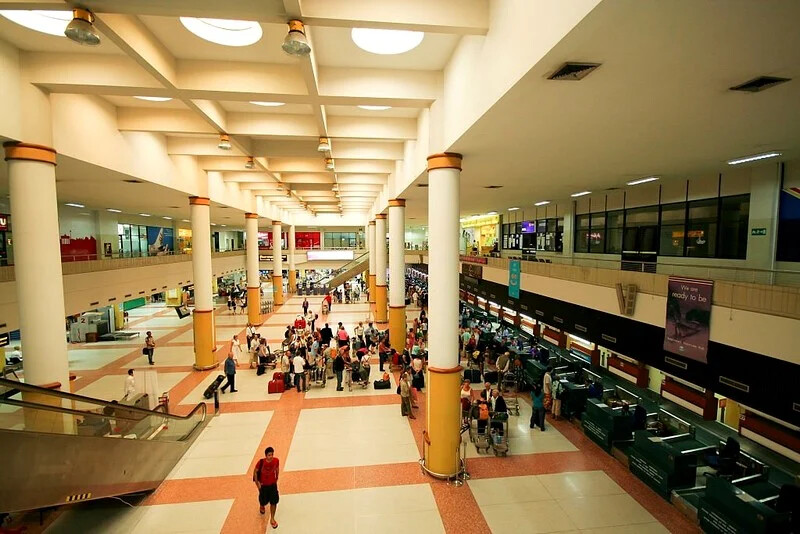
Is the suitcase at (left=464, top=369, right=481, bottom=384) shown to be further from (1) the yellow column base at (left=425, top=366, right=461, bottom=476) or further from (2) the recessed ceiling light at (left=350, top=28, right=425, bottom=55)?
(2) the recessed ceiling light at (left=350, top=28, right=425, bottom=55)

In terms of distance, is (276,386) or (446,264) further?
(276,386)

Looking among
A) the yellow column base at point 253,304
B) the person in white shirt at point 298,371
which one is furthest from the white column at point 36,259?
the yellow column base at point 253,304

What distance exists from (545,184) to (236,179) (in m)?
13.4

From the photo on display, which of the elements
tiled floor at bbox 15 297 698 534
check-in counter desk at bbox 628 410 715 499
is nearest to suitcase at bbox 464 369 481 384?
tiled floor at bbox 15 297 698 534

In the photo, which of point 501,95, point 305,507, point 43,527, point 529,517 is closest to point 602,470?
point 529,517

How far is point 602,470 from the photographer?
812 centimetres

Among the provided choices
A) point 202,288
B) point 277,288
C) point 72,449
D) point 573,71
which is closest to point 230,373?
point 202,288

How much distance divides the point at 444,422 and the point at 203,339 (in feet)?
36.8

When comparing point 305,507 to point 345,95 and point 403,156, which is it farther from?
point 403,156

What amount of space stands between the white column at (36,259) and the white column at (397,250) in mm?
11160

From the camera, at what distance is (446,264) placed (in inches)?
296

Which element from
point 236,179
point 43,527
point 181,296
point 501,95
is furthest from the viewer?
point 181,296

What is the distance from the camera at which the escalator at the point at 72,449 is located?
15.9 ft

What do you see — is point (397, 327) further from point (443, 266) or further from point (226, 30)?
point (226, 30)
